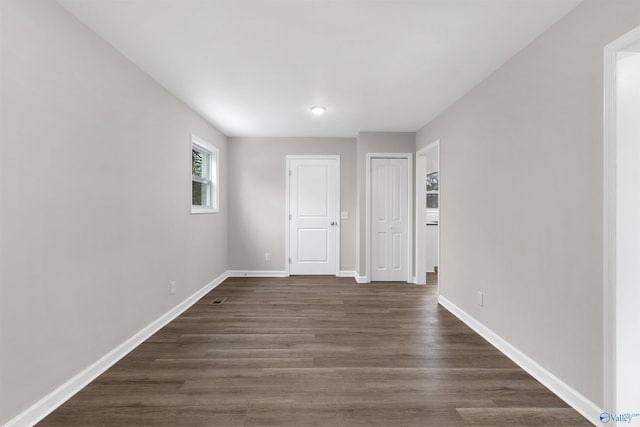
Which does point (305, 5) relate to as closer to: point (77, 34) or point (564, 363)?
point (77, 34)

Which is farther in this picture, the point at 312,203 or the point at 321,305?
the point at 312,203

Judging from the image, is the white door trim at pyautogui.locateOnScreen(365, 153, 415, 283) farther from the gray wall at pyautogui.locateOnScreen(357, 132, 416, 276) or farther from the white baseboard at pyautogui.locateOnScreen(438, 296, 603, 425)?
the white baseboard at pyautogui.locateOnScreen(438, 296, 603, 425)

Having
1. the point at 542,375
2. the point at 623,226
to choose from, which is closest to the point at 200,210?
the point at 542,375

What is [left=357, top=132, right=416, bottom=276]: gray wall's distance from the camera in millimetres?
5020

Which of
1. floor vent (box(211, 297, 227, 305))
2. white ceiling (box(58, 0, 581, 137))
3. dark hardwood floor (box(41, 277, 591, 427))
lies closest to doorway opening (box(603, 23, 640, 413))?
dark hardwood floor (box(41, 277, 591, 427))

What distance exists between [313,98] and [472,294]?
8.71 feet

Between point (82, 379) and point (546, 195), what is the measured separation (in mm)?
3339

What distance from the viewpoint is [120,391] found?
2.04 meters

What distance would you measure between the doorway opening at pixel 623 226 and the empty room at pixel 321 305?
1cm

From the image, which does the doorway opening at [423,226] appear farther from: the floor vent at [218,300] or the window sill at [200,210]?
the window sill at [200,210]

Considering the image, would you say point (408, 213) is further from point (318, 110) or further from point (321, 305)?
point (318, 110)

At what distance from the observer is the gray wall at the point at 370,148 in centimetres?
502

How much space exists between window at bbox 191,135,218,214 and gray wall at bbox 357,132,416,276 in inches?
89.3

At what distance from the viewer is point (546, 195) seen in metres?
2.15
